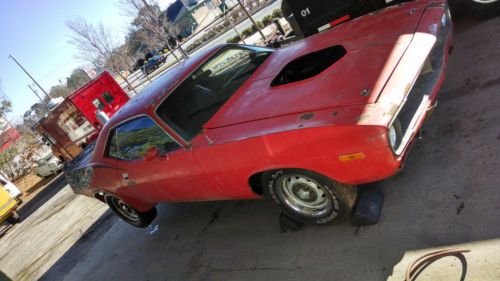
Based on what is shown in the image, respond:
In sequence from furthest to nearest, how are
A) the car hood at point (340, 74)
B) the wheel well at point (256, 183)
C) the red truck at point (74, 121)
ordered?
the red truck at point (74, 121), the wheel well at point (256, 183), the car hood at point (340, 74)

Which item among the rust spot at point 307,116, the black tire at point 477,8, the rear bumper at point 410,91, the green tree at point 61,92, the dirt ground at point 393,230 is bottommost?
the dirt ground at point 393,230

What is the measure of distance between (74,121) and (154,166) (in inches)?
386

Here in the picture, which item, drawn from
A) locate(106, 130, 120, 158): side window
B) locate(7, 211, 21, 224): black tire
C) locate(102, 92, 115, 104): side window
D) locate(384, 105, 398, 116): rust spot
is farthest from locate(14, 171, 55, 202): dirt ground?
locate(384, 105, 398, 116): rust spot

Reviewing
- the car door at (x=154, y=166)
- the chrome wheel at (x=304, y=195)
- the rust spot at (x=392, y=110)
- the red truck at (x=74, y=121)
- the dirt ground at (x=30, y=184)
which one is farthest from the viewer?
the dirt ground at (x=30, y=184)

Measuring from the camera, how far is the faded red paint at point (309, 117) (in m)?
2.52

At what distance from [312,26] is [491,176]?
141 inches

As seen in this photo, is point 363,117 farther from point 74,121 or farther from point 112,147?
point 74,121

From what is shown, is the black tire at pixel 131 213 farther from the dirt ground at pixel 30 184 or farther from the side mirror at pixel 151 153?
the dirt ground at pixel 30 184

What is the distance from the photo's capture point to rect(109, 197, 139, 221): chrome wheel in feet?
17.0

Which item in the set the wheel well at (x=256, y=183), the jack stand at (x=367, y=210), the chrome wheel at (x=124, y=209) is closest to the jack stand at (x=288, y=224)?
the wheel well at (x=256, y=183)

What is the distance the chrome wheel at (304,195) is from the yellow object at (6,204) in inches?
373

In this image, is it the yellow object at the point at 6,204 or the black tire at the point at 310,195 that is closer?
the black tire at the point at 310,195

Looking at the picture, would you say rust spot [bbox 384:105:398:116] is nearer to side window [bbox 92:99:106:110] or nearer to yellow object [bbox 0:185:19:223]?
yellow object [bbox 0:185:19:223]

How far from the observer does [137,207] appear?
16.0 ft
